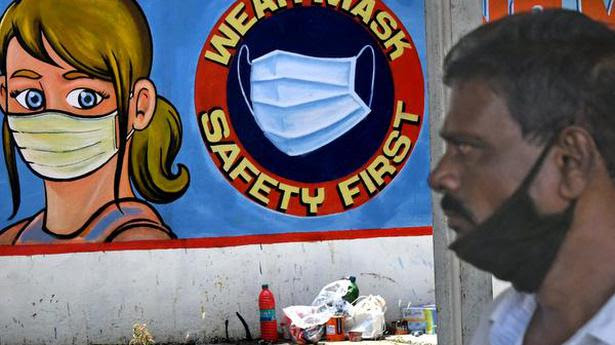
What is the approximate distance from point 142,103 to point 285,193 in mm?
1383

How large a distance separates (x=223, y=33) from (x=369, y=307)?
2.52 meters

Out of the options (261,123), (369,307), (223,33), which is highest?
(223,33)

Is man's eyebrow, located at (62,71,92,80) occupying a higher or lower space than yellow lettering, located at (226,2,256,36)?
lower

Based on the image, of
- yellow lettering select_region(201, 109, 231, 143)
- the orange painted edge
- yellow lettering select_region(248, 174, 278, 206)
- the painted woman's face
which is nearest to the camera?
the painted woman's face

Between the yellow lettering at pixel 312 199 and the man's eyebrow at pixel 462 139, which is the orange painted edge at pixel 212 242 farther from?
the man's eyebrow at pixel 462 139

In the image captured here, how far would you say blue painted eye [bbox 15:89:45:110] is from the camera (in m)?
8.92

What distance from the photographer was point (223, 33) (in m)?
9.22

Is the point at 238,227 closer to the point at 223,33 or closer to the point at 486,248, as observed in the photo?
the point at 223,33

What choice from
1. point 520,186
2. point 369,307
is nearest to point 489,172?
point 520,186

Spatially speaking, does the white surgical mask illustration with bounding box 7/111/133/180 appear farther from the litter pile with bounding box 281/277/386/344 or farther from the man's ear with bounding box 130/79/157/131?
the litter pile with bounding box 281/277/386/344

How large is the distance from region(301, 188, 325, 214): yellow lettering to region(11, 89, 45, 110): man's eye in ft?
7.32

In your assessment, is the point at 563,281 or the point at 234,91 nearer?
the point at 563,281

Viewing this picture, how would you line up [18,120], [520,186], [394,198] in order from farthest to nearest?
[394,198] < [18,120] < [520,186]

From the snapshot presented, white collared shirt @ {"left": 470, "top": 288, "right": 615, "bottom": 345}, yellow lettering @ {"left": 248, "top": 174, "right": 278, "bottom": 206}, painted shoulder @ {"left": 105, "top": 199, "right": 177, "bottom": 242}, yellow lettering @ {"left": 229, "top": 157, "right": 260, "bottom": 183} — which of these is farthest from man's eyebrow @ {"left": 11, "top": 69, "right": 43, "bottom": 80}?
white collared shirt @ {"left": 470, "top": 288, "right": 615, "bottom": 345}
